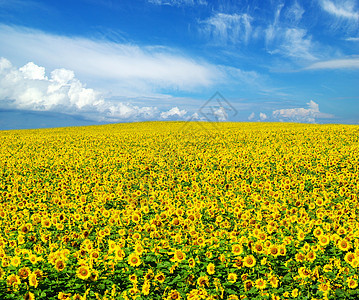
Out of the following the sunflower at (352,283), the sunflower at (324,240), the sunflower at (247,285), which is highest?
the sunflower at (324,240)

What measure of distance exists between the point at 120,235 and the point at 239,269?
3.39 metres

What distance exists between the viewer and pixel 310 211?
29.2 feet

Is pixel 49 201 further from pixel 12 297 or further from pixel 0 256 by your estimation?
pixel 12 297

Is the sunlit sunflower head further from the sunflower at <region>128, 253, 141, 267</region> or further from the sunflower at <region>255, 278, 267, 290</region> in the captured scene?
the sunflower at <region>128, 253, 141, 267</region>

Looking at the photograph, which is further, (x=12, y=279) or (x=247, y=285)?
(x=247, y=285)

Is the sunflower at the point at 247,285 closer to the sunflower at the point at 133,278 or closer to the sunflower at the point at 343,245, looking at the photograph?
the sunflower at the point at 133,278

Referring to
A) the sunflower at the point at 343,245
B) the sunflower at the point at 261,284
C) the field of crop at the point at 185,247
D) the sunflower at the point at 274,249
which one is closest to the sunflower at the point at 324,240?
the field of crop at the point at 185,247

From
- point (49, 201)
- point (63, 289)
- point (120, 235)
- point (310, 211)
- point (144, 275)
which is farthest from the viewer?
point (49, 201)

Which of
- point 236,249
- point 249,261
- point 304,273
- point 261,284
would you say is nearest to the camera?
point 261,284

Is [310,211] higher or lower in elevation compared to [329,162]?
lower

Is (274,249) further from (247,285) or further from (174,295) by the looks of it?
(174,295)

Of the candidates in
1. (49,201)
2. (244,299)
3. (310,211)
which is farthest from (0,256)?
(310,211)

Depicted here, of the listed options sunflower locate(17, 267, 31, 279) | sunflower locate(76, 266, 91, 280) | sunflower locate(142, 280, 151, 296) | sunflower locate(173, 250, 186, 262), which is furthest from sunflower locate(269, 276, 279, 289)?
sunflower locate(17, 267, 31, 279)

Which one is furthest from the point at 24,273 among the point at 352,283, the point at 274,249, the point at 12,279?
the point at 352,283
